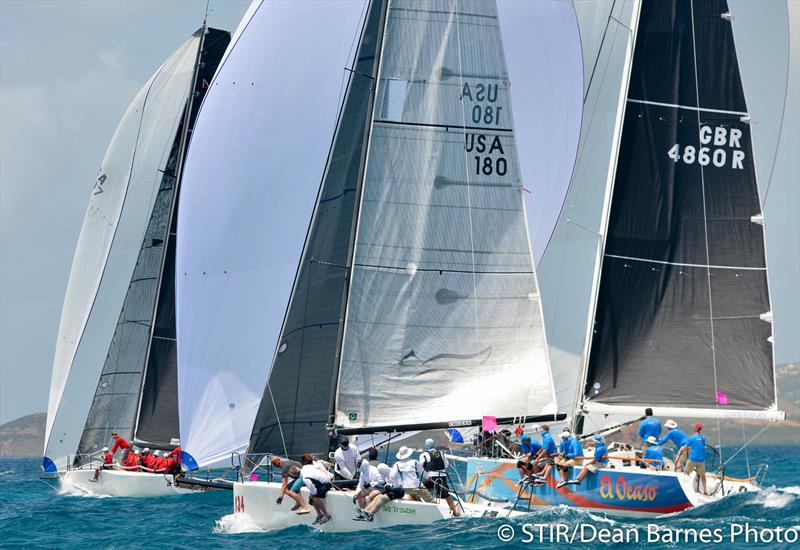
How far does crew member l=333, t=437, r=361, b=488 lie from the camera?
18.8 m

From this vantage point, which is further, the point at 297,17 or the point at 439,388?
the point at 297,17

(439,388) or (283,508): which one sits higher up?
(439,388)

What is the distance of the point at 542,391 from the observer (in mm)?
20125

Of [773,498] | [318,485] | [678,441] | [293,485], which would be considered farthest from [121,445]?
[773,498]

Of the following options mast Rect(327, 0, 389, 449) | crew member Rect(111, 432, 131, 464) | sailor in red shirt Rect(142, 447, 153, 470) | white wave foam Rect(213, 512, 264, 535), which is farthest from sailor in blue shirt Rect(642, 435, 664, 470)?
crew member Rect(111, 432, 131, 464)

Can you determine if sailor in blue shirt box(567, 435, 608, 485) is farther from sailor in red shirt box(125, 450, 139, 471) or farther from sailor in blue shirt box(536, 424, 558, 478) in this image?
sailor in red shirt box(125, 450, 139, 471)

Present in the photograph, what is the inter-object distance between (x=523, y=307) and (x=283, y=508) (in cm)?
478

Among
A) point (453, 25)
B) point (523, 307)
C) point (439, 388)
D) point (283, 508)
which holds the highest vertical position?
point (453, 25)

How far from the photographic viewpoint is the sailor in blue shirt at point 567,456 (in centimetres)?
1948

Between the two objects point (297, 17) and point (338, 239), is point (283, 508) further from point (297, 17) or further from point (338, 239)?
point (297, 17)

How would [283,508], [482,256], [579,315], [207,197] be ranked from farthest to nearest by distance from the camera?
[579,315] → [207,197] → [482,256] → [283,508]

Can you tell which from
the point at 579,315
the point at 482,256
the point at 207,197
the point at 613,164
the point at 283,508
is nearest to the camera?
the point at 283,508

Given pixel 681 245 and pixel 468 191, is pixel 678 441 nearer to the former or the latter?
pixel 681 245

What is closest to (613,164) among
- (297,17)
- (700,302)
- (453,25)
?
(700,302)
